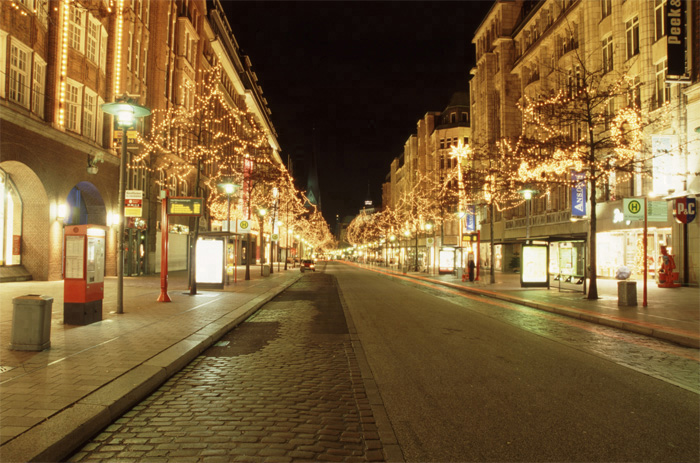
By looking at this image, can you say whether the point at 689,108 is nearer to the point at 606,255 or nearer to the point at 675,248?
the point at 675,248

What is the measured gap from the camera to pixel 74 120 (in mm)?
24484

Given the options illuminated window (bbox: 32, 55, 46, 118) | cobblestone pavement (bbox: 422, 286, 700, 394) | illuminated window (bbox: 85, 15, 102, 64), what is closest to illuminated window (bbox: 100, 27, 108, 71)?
illuminated window (bbox: 85, 15, 102, 64)

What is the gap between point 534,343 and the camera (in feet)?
33.6

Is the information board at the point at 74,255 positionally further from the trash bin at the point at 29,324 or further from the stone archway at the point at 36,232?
the stone archway at the point at 36,232

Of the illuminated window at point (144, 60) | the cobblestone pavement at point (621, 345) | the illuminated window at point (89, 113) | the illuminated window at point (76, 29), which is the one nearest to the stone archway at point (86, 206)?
the illuminated window at point (89, 113)

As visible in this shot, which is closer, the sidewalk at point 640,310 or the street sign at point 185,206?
the sidewalk at point 640,310

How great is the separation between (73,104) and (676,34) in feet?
91.4

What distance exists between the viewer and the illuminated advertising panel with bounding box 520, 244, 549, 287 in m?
24.3

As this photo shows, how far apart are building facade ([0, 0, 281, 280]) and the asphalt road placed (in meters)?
10.0

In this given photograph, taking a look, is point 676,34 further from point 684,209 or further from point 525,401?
point 525,401

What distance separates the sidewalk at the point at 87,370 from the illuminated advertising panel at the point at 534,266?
15335 millimetres

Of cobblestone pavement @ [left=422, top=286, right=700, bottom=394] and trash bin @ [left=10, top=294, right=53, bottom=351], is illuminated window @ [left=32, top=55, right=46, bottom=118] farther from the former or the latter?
cobblestone pavement @ [left=422, top=286, right=700, bottom=394]

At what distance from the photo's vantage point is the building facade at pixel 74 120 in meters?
19.8

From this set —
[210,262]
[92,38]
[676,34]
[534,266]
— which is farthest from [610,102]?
[92,38]
